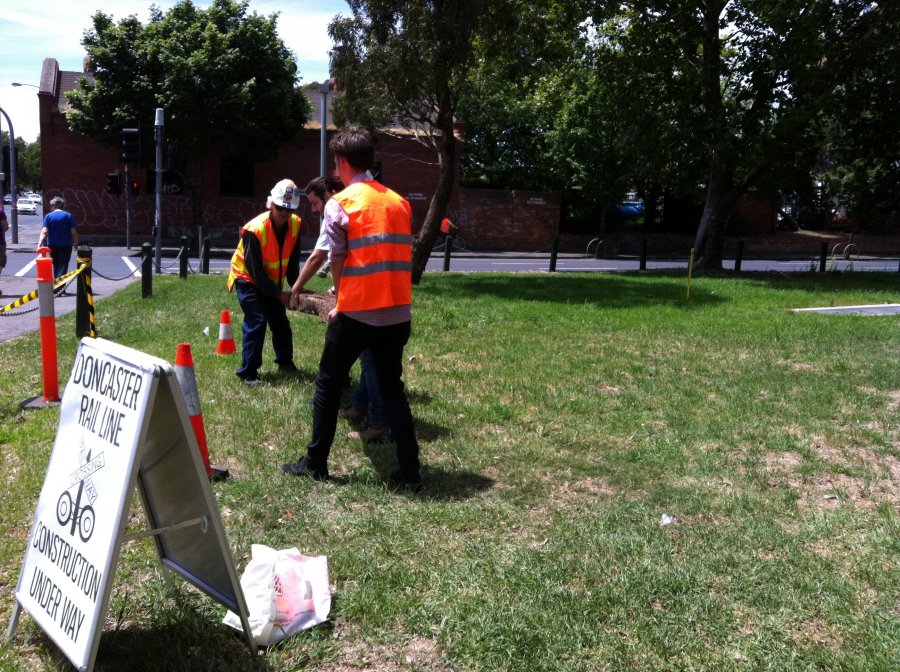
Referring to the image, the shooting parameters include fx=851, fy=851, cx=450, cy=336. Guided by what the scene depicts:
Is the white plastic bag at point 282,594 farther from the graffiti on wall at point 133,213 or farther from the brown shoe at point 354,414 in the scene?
the graffiti on wall at point 133,213

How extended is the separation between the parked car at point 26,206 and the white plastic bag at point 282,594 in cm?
6857

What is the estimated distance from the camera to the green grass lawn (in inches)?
127

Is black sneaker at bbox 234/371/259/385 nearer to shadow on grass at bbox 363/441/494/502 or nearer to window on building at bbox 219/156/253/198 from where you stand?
shadow on grass at bbox 363/441/494/502

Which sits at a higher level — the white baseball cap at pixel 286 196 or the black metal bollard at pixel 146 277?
the white baseball cap at pixel 286 196

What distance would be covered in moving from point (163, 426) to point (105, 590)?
2.06 feet

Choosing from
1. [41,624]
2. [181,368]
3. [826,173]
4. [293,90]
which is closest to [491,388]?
[181,368]

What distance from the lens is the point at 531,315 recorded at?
1207 cm

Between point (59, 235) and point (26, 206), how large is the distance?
57.3 m

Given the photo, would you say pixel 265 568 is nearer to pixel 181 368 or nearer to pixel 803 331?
pixel 181 368

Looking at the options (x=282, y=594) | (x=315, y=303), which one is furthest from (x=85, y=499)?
(x=315, y=303)

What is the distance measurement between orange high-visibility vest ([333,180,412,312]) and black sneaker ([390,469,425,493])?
0.99m

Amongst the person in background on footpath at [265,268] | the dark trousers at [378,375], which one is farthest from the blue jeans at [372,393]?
the person in background on footpath at [265,268]

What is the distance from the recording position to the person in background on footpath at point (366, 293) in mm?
4660

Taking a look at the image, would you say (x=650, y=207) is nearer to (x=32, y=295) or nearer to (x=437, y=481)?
(x=32, y=295)
